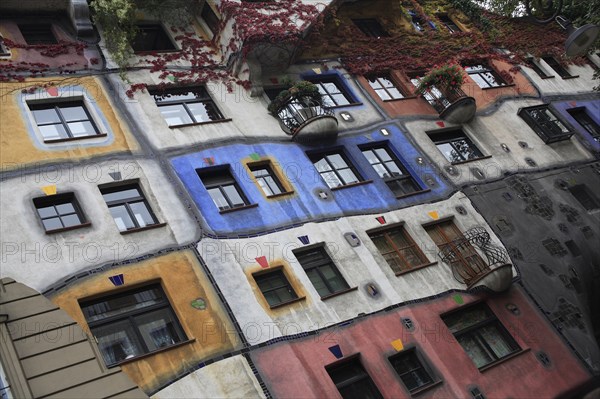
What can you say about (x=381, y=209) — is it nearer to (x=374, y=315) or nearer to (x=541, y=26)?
(x=374, y=315)

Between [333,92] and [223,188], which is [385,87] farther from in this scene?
[223,188]

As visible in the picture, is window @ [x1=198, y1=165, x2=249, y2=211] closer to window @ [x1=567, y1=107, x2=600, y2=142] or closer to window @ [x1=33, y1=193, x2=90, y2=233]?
window @ [x1=33, y1=193, x2=90, y2=233]

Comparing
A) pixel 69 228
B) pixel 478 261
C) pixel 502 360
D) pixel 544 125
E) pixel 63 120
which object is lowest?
pixel 502 360

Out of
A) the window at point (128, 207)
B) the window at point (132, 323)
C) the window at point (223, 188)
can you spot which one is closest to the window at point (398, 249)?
the window at point (223, 188)

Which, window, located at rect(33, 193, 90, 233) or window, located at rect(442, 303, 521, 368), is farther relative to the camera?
window, located at rect(442, 303, 521, 368)

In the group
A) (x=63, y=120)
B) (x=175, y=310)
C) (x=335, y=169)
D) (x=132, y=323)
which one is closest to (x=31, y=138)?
→ (x=63, y=120)

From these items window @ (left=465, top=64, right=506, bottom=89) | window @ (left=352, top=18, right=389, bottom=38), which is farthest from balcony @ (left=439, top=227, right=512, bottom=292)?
window @ (left=352, top=18, right=389, bottom=38)
